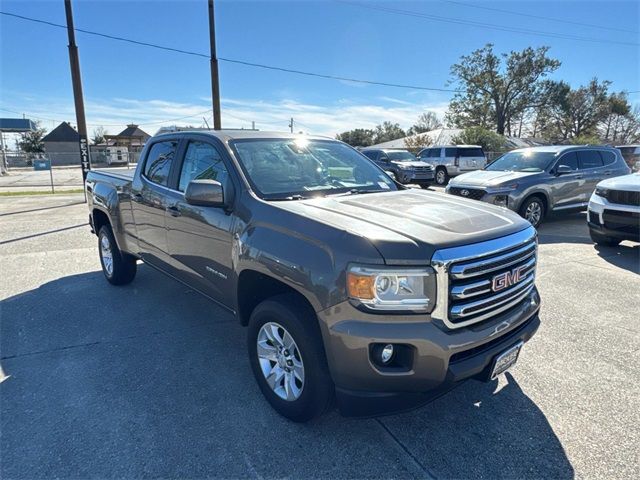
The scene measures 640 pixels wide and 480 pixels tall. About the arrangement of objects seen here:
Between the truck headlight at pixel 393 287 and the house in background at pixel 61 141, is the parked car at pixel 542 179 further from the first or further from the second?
the house in background at pixel 61 141

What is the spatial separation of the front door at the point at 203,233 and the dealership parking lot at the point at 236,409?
680mm

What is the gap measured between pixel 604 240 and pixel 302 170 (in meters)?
6.41

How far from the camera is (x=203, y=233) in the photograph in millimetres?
3355

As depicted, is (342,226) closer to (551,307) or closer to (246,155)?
(246,155)

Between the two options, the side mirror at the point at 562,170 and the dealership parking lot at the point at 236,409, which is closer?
the dealership parking lot at the point at 236,409

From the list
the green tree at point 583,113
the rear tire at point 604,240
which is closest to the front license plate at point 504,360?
the rear tire at point 604,240

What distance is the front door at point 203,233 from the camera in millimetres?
3127

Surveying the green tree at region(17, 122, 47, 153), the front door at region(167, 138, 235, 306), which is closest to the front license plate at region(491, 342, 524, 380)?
the front door at region(167, 138, 235, 306)

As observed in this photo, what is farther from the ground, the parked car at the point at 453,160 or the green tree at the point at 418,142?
the green tree at the point at 418,142

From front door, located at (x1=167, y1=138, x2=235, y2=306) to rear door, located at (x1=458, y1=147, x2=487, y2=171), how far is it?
18975 mm

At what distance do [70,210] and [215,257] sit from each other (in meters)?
11.0

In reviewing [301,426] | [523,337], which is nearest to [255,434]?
[301,426]

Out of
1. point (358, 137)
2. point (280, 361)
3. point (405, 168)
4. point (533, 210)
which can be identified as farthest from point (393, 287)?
point (358, 137)

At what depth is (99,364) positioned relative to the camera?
11.2 feet
